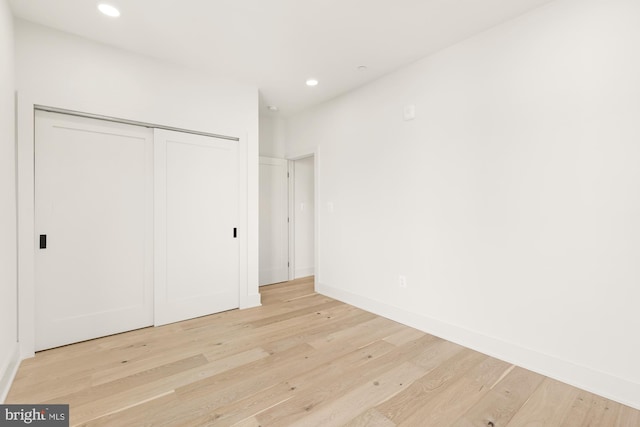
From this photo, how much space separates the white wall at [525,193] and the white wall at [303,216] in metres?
1.87

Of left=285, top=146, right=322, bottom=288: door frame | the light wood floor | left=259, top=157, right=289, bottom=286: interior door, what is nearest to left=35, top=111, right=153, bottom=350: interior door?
the light wood floor

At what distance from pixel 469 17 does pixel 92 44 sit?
3325mm

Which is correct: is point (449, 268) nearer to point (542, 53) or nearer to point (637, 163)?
point (637, 163)

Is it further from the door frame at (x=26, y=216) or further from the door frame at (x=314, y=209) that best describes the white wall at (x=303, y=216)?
the door frame at (x=26, y=216)

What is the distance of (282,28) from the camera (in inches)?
99.0

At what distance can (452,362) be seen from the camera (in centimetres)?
238

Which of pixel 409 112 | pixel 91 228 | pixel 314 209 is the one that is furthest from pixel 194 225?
pixel 409 112

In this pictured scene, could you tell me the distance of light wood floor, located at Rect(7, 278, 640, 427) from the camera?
5.73 feet

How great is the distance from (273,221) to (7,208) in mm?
3131

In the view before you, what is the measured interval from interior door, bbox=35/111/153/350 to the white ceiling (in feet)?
2.76

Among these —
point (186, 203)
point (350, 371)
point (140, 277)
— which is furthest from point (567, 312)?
point (140, 277)

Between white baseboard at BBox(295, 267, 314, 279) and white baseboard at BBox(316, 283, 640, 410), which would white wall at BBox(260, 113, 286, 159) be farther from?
white baseboard at BBox(316, 283, 640, 410)

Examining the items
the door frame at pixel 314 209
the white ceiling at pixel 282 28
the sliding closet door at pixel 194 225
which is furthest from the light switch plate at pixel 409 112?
the sliding closet door at pixel 194 225

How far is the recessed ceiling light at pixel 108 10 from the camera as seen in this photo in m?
2.24
